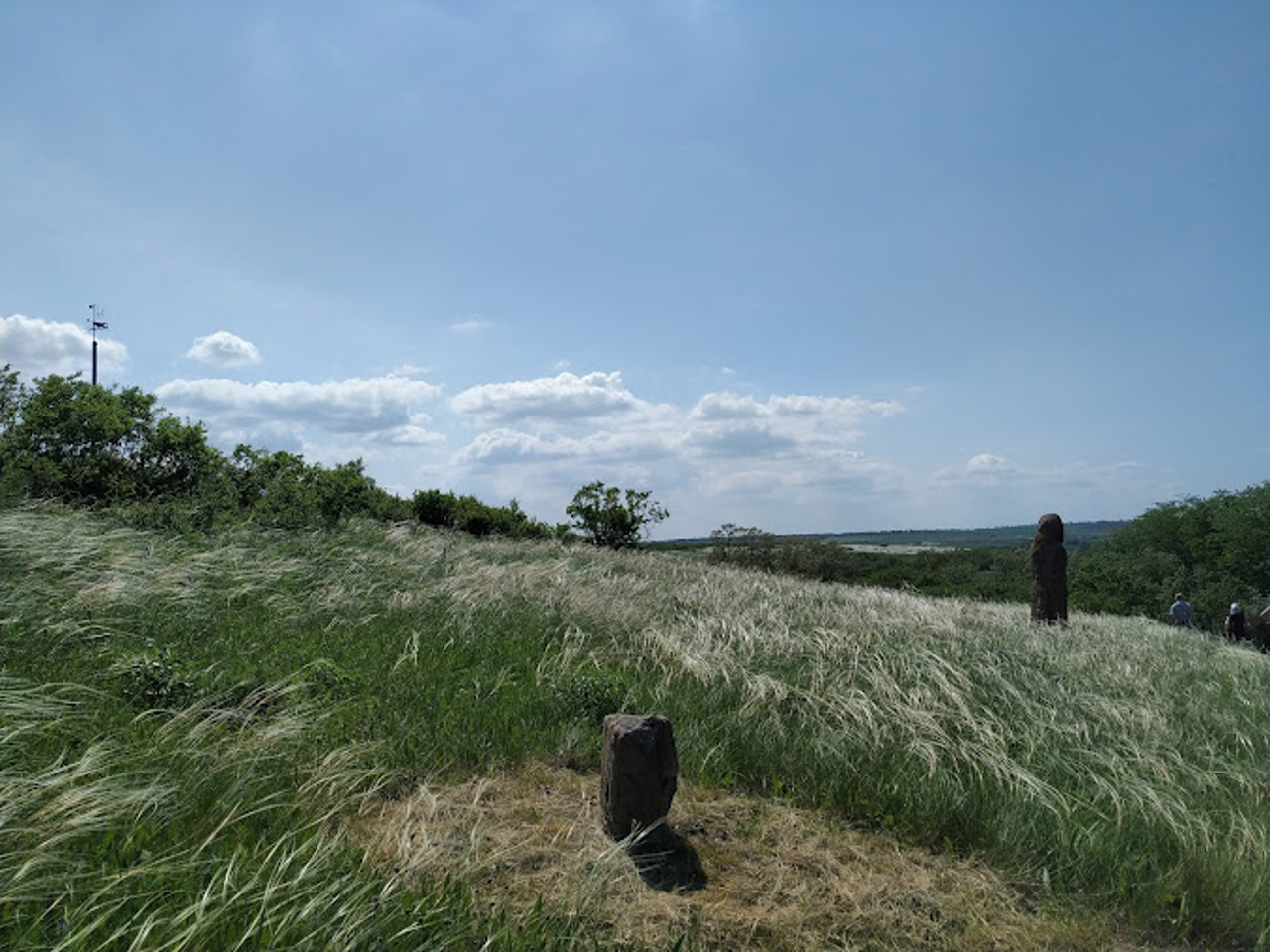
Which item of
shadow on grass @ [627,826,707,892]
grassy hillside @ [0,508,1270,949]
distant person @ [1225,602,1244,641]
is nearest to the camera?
grassy hillside @ [0,508,1270,949]

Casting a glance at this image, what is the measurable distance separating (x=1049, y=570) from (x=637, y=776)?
1035cm

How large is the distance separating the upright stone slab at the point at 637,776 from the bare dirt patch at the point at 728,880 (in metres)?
0.14

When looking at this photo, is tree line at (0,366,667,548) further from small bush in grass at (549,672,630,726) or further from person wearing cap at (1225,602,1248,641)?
person wearing cap at (1225,602,1248,641)

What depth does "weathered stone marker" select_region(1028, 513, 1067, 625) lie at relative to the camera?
35.9 ft

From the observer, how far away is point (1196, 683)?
21.9ft

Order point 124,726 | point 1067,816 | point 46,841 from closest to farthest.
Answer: point 46,841
point 124,726
point 1067,816

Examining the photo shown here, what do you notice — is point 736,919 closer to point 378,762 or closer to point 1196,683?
point 378,762

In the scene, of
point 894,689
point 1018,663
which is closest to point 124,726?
point 894,689

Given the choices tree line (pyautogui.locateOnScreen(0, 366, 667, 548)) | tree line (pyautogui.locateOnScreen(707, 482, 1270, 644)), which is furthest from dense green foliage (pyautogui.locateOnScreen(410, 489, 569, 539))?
tree line (pyautogui.locateOnScreen(707, 482, 1270, 644))

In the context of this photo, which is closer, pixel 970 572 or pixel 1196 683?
pixel 1196 683

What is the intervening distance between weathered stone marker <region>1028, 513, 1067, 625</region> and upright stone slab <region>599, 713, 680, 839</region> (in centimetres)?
978

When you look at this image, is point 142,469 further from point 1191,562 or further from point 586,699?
point 1191,562

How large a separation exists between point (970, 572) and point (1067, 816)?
37798 mm

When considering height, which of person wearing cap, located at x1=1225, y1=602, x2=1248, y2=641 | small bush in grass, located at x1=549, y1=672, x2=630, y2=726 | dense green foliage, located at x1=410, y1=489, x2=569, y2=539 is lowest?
person wearing cap, located at x1=1225, y1=602, x2=1248, y2=641
